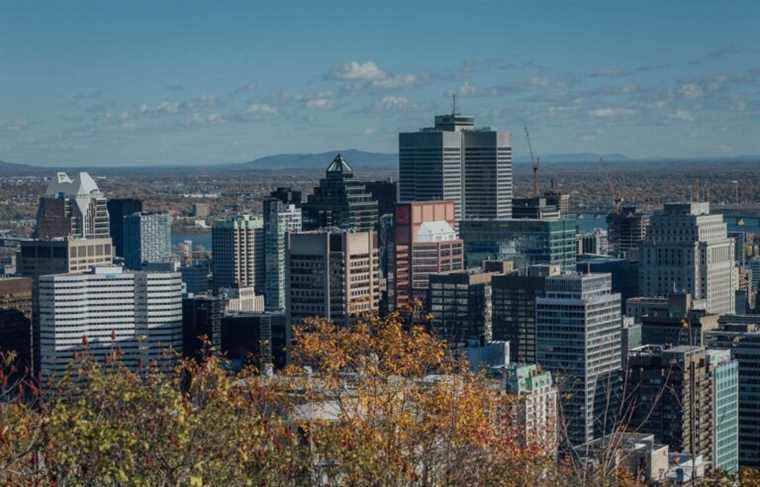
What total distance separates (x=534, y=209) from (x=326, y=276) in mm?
25441

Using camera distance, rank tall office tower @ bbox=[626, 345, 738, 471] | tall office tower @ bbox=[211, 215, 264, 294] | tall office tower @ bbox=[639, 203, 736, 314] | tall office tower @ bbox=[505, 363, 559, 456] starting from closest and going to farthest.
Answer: tall office tower @ bbox=[505, 363, 559, 456]
tall office tower @ bbox=[626, 345, 738, 471]
tall office tower @ bbox=[639, 203, 736, 314]
tall office tower @ bbox=[211, 215, 264, 294]

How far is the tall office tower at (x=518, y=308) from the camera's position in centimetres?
3734

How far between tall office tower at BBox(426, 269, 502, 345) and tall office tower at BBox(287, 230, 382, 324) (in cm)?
177

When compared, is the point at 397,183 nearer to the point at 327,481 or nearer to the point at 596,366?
the point at 596,366

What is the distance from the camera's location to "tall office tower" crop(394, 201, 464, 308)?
145 ft

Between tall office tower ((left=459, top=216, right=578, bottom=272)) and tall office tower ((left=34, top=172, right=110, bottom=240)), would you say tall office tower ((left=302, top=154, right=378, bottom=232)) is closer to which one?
tall office tower ((left=459, top=216, right=578, bottom=272))

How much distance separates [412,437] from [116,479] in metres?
2.13

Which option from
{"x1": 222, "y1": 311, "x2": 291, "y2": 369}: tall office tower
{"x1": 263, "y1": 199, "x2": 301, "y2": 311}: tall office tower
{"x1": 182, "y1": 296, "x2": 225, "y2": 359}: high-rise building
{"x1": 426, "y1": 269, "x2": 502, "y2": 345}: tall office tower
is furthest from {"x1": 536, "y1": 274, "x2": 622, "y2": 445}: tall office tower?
{"x1": 263, "y1": 199, "x2": 301, "y2": 311}: tall office tower

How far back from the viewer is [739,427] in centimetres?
3141

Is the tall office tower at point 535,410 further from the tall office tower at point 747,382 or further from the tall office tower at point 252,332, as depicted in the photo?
the tall office tower at point 252,332

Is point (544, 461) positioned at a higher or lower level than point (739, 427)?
higher

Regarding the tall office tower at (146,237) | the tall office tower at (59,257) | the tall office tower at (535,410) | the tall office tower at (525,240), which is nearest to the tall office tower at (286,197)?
the tall office tower at (146,237)

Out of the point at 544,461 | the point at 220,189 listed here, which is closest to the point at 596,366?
the point at 544,461

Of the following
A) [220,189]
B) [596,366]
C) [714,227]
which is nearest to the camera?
[596,366]
